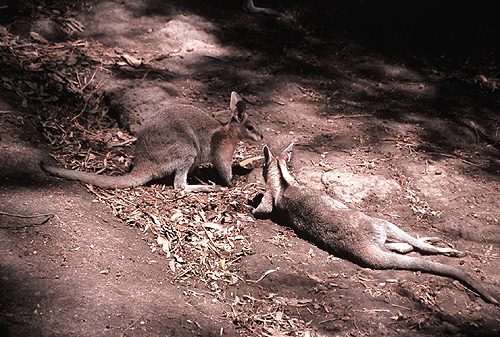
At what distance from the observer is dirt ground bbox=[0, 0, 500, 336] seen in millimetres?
3143

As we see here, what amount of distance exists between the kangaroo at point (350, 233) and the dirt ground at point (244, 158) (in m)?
0.10

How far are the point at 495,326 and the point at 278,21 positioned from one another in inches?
275

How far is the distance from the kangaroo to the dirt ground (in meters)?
0.10

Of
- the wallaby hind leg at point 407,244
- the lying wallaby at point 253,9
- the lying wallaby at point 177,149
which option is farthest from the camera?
the lying wallaby at point 253,9

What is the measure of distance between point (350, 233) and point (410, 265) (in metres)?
0.55

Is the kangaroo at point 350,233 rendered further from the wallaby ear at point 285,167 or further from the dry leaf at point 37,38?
the dry leaf at point 37,38

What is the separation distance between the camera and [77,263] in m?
3.21

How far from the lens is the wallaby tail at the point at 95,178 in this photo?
430 cm

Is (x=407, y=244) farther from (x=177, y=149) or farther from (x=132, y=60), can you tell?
(x=132, y=60)

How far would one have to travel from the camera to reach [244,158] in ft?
18.7

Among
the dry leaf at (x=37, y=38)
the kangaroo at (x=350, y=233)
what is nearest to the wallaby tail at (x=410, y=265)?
the kangaroo at (x=350, y=233)

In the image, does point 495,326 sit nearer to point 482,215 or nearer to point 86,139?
point 482,215

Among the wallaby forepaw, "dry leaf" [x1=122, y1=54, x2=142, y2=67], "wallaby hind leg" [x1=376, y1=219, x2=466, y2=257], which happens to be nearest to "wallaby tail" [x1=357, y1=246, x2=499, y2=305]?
"wallaby hind leg" [x1=376, y1=219, x2=466, y2=257]

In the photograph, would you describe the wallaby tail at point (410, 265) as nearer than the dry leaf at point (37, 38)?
Yes
